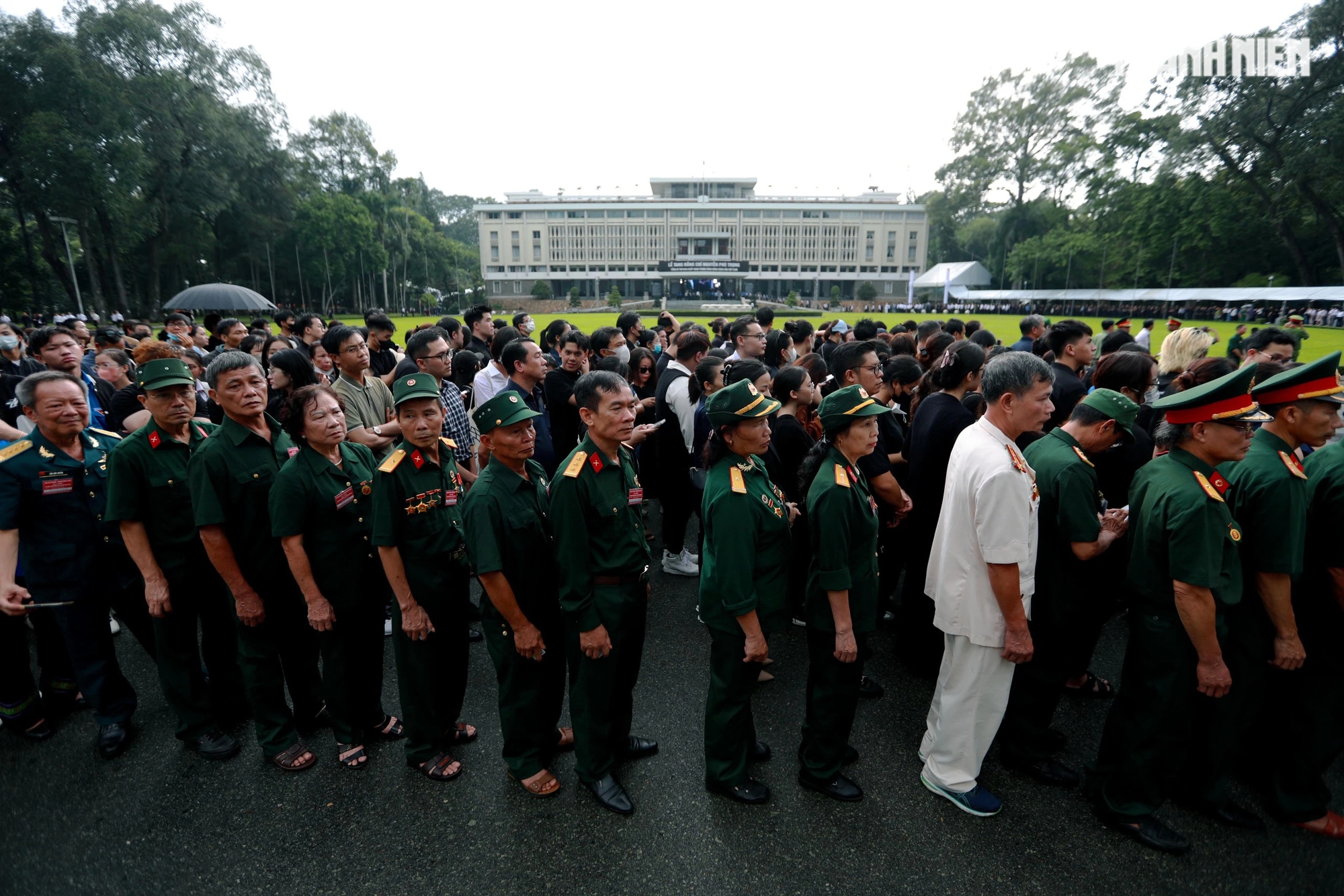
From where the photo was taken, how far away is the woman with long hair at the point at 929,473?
12.8ft

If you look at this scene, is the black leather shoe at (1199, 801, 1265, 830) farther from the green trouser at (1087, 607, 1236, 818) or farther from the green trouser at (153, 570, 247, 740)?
the green trouser at (153, 570, 247, 740)

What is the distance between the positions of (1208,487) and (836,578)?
58.1 inches

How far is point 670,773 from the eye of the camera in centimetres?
322

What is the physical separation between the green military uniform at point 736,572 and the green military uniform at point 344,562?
163 centimetres

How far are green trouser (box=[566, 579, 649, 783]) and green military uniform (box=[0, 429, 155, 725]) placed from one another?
100.0 inches

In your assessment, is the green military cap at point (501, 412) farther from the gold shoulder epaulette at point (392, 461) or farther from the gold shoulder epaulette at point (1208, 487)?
the gold shoulder epaulette at point (1208, 487)

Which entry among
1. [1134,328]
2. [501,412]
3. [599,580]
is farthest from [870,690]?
[1134,328]

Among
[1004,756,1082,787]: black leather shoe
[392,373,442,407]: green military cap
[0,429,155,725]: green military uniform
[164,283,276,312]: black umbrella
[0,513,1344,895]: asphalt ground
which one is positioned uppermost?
[164,283,276,312]: black umbrella

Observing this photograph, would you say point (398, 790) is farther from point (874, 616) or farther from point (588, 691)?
point (874, 616)

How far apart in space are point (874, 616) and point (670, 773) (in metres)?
1.33

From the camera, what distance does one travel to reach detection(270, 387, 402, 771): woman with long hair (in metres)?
2.99

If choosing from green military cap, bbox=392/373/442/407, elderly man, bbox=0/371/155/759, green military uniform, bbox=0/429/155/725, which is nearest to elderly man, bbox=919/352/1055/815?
green military cap, bbox=392/373/442/407

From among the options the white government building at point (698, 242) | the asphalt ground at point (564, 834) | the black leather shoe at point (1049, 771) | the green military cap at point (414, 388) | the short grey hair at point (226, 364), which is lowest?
the asphalt ground at point (564, 834)

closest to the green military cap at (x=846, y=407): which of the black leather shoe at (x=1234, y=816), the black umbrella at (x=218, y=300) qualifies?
the black leather shoe at (x=1234, y=816)
